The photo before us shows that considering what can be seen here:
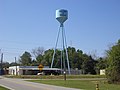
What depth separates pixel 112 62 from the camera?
151 ft

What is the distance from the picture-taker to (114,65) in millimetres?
45594

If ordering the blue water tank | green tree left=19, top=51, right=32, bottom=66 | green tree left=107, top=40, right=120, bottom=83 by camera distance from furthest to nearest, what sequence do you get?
green tree left=19, top=51, right=32, bottom=66 < the blue water tank < green tree left=107, top=40, right=120, bottom=83

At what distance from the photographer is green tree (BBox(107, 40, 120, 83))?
4488cm

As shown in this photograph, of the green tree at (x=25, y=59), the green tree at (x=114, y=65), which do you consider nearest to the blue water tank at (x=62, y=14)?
the green tree at (x=114, y=65)

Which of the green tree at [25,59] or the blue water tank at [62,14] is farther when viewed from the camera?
the green tree at [25,59]

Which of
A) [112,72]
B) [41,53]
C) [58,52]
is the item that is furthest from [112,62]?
[41,53]

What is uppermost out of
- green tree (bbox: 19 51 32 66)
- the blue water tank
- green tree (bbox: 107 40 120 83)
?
the blue water tank

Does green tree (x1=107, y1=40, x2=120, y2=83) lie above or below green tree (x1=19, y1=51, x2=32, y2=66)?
below

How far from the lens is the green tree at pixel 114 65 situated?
44.9m

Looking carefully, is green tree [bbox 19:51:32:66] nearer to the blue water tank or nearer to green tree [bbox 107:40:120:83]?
the blue water tank

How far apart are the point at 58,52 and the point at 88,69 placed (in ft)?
67.2

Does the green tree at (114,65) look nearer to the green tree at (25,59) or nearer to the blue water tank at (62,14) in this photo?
the blue water tank at (62,14)

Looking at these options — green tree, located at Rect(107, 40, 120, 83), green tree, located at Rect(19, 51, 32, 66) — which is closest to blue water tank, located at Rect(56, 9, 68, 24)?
green tree, located at Rect(107, 40, 120, 83)

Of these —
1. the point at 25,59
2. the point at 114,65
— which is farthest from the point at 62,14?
the point at 25,59
